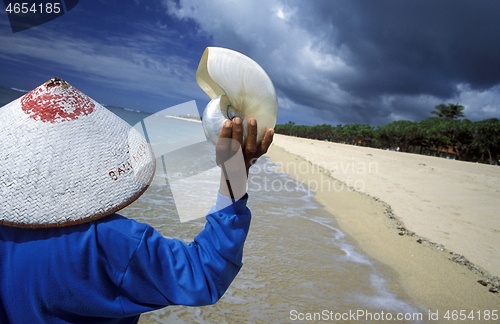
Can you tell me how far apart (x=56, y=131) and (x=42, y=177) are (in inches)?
4.5

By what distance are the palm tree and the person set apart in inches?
2699

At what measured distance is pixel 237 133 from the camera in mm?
871

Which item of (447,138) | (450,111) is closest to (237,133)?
(447,138)

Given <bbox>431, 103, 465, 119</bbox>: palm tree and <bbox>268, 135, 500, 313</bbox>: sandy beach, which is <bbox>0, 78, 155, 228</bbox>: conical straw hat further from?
<bbox>431, 103, 465, 119</bbox>: palm tree

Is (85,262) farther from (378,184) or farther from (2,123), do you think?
(378,184)

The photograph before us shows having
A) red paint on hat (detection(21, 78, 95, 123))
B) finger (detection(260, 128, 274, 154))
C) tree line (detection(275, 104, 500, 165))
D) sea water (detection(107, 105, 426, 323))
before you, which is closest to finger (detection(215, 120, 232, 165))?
finger (detection(260, 128, 274, 154))

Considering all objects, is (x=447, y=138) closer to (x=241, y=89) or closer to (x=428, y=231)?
(x=428, y=231)

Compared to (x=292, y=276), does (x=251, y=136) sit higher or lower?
higher

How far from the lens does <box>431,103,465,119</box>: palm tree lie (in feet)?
187

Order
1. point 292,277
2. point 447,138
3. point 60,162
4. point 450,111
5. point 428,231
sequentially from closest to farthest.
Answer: point 60,162 < point 292,277 < point 428,231 < point 447,138 < point 450,111

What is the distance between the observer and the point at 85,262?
2.36 ft

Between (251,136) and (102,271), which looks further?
(251,136)

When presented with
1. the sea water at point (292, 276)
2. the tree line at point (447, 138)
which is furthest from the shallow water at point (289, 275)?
the tree line at point (447, 138)

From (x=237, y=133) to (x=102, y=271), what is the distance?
19.2 inches
